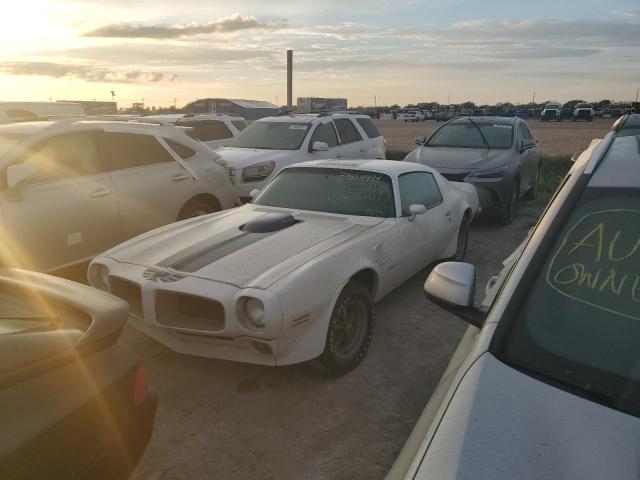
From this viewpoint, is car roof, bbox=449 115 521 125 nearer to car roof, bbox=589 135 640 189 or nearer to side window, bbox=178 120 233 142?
side window, bbox=178 120 233 142

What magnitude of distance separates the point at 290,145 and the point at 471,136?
3214 millimetres

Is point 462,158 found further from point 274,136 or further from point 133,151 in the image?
point 133,151

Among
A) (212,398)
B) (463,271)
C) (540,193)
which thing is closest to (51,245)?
(212,398)

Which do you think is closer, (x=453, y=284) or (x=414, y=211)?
(x=453, y=284)

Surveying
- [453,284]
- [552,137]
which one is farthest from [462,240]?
[552,137]

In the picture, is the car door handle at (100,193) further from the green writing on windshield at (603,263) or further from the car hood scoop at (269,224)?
the green writing on windshield at (603,263)

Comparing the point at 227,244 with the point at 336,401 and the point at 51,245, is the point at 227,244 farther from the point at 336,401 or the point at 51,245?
the point at 51,245

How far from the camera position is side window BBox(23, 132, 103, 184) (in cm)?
510

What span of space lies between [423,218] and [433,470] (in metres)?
3.93

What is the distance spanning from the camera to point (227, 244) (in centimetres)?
410

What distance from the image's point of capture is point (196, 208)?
6.61 m

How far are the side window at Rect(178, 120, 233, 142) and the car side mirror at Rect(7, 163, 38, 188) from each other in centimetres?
657

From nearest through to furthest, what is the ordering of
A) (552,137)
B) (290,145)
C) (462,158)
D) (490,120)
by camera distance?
(462,158) < (290,145) < (490,120) < (552,137)

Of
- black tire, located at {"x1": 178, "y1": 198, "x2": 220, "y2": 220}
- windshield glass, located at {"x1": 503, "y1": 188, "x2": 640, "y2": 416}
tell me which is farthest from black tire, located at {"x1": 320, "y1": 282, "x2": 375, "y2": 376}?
black tire, located at {"x1": 178, "y1": 198, "x2": 220, "y2": 220}
